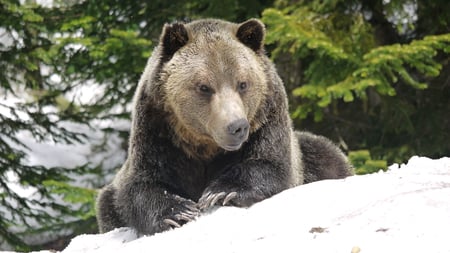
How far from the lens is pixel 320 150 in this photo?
7.12 metres

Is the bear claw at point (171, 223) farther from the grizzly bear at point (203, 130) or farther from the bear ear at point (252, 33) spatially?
the bear ear at point (252, 33)

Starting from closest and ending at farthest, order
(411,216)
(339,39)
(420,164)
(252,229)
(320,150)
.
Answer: (411,216) < (252,229) < (420,164) < (320,150) < (339,39)

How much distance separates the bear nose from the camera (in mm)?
5145

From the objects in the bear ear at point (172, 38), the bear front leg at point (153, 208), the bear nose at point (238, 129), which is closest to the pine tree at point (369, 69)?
the bear ear at point (172, 38)

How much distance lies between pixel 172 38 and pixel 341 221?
2282 millimetres

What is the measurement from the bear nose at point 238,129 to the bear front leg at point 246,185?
0.43m

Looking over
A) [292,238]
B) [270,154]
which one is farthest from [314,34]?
[292,238]

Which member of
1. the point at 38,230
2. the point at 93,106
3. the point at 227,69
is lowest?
the point at 38,230

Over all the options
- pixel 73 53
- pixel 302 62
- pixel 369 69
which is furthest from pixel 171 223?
pixel 302 62

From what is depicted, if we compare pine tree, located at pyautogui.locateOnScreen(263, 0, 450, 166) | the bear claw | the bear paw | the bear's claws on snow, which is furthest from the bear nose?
pine tree, located at pyautogui.locateOnScreen(263, 0, 450, 166)

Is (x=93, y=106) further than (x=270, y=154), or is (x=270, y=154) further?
(x=93, y=106)

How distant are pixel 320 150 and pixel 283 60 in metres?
5.04

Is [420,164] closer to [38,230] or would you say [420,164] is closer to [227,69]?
[227,69]

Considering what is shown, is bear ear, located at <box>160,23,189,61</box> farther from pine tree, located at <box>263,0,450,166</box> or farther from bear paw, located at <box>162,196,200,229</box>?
pine tree, located at <box>263,0,450,166</box>
